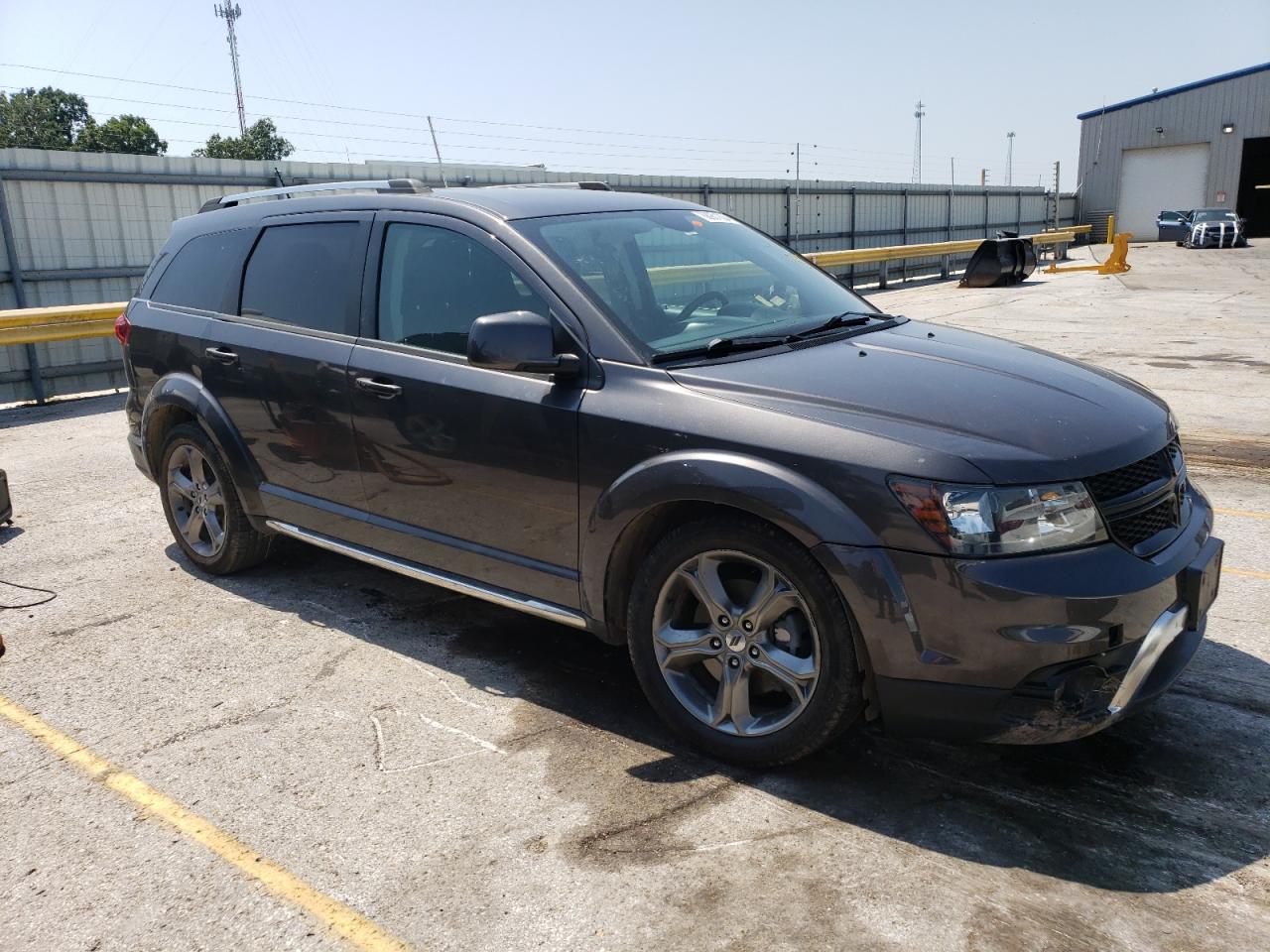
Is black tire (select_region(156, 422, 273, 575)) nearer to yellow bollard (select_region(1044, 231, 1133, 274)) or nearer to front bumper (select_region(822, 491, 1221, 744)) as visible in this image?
front bumper (select_region(822, 491, 1221, 744))

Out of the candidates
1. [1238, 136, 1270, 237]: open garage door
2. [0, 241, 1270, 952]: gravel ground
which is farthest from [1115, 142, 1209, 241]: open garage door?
[0, 241, 1270, 952]: gravel ground

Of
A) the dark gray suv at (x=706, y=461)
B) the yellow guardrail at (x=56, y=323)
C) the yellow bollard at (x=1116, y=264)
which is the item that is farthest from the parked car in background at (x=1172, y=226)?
the dark gray suv at (x=706, y=461)

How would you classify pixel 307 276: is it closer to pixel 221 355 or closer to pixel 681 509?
pixel 221 355

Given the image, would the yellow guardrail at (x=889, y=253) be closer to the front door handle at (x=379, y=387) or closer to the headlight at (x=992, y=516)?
the front door handle at (x=379, y=387)

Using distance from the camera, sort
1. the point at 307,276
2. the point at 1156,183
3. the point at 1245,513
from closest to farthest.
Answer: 1. the point at 307,276
2. the point at 1245,513
3. the point at 1156,183

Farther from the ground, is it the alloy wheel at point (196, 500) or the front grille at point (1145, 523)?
the front grille at point (1145, 523)

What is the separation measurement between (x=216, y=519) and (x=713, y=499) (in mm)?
3194

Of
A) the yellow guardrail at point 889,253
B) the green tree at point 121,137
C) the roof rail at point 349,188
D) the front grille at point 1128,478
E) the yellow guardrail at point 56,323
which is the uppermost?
the green tree at point 121,137

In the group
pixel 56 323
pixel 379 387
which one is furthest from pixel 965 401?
pixel 56 323

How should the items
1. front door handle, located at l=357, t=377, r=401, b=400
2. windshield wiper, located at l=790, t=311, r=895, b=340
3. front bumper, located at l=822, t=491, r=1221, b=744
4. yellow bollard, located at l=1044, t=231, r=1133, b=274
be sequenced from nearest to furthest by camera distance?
front bumper, located at l=822, t=491, r=1221, b=744
windshield wiper, located at l=790, t=311, r=895, b=340
front door handle, located at l=357, t=377, r=401, b=400
yellow bollard, located at l=1044, t=231, r=1133, b=274

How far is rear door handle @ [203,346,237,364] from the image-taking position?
5031mm

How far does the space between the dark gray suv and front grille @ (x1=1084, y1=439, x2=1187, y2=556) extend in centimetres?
1

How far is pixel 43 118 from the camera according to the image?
8431cm

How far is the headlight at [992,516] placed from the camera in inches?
116
